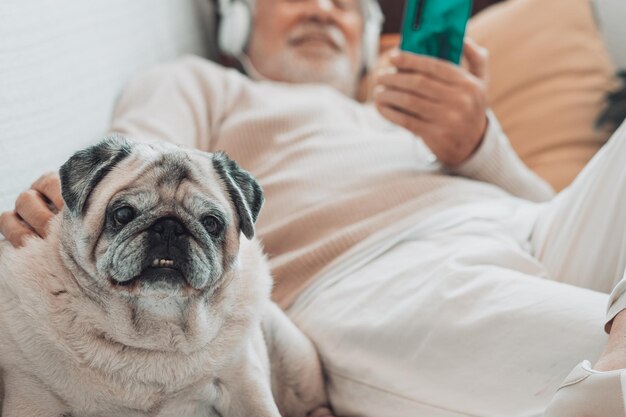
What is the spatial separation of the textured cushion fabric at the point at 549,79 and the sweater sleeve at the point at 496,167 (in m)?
0.21

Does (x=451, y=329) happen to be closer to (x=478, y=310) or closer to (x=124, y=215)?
(x=478, y=310)

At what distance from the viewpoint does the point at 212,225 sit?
0.79 metres

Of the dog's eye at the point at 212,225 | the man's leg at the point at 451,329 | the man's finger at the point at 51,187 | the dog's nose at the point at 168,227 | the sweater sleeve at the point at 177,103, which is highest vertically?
the dog's nose at the point at 168,227

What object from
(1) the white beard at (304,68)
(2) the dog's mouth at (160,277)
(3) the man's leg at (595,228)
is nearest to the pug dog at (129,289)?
(2) the dog's mouth at (160,277)

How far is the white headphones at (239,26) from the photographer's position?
1747mm

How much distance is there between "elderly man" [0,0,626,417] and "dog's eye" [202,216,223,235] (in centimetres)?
19

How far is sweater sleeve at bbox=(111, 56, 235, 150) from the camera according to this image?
4.19 feet

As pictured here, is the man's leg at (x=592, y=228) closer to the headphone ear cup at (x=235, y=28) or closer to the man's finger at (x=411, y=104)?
the man's finger at (x=411, y=104)

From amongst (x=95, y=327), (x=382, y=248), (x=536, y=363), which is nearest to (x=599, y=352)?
(x=536, y=363)

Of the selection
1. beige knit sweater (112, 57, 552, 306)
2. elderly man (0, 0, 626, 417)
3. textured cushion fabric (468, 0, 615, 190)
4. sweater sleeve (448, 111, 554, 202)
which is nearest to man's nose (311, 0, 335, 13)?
elderly man (0, 0, 626, 417)

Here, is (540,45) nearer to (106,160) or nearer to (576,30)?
(576,30)

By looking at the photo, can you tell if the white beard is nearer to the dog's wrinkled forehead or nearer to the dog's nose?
the dog's wrinkled forehead

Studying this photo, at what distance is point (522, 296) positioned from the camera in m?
0.98

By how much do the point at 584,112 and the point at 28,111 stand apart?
1.13 m
